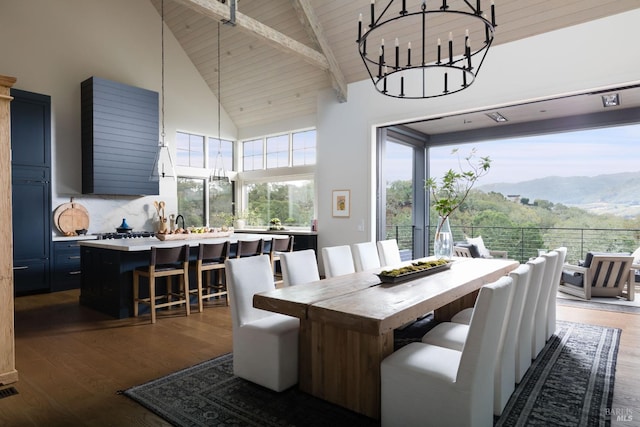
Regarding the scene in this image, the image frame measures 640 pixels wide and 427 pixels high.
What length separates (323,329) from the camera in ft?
8.14

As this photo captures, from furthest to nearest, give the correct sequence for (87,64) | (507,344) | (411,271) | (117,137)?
(87,64) → (117,137) → (411,271) → (507,344)

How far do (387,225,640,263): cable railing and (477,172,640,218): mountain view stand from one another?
0.56 m

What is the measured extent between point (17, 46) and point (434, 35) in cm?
620

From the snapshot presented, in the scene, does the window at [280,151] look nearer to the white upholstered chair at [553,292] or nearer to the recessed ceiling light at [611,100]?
the recessed ceiling light at [611,100]

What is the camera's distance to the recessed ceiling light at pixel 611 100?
221 inches

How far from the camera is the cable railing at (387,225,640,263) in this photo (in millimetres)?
7660

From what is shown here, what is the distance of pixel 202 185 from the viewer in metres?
8.64

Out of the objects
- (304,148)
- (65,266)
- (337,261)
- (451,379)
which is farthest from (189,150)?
(451,379)

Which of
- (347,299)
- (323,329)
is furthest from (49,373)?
(347,299)

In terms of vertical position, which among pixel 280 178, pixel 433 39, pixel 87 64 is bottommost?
pixel 280 178

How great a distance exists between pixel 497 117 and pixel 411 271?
4939 mm

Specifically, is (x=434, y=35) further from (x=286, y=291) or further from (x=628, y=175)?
(x=628, y=175)

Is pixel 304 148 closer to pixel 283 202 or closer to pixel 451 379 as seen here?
pixel 283 202

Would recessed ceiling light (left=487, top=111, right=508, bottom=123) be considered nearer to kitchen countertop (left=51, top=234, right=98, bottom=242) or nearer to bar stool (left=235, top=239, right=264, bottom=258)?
bar stool (left=235, top=239, right=264, bottom=258)
